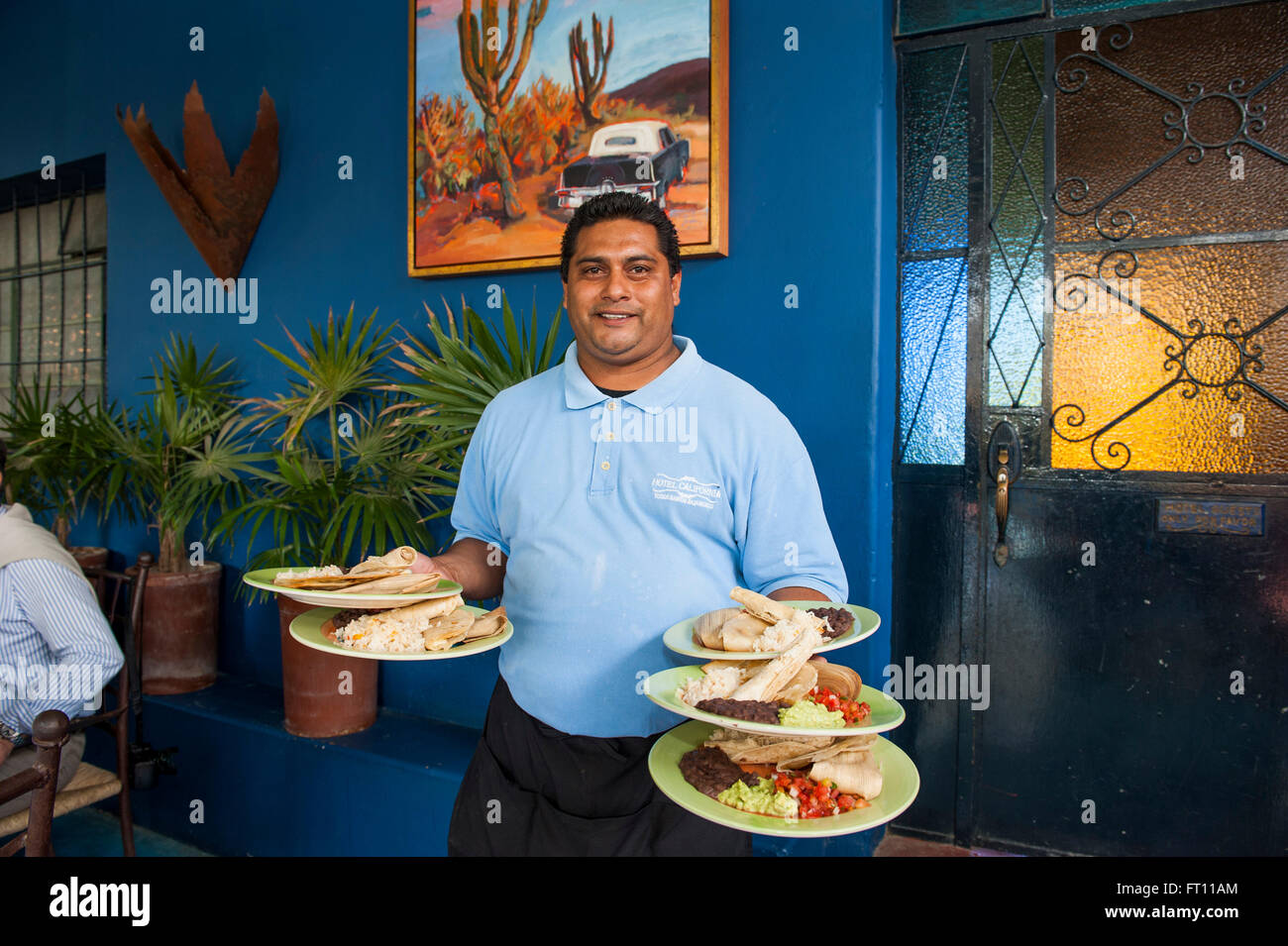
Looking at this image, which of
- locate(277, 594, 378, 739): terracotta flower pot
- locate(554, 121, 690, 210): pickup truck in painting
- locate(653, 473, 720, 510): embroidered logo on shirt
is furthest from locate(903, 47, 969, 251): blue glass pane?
locate(277, 594, 378, 739): terracotta flower pot

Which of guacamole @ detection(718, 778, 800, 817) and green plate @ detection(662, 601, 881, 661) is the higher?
green plate @ detection(662, 601, 881, 661)

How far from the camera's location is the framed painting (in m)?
2.79

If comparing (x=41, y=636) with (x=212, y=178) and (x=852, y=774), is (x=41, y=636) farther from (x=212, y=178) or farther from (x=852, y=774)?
(x=212, y=178)

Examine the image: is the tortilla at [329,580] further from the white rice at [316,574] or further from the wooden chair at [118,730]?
the wooden chair at [118,730]

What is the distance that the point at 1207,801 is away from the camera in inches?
99.6

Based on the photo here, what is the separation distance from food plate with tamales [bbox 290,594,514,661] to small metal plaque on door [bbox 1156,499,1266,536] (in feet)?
6.87

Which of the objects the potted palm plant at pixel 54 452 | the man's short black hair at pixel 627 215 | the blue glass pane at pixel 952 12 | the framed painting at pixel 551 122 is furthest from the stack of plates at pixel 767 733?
the potted palm plant at pixel 54 452

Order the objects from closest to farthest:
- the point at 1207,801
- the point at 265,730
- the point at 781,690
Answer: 1. the point at 781,690
2. the point at 1207,801
3. the point at 265,730

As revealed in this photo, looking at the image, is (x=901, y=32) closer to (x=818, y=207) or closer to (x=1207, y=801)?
(x=818, y=207)

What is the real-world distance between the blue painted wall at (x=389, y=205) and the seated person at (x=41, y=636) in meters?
1.37

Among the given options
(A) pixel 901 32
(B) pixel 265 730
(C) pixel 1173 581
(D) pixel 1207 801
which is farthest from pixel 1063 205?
(B) pixel 265 730

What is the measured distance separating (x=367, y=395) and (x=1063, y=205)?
2733mm

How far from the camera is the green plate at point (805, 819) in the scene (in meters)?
1.17

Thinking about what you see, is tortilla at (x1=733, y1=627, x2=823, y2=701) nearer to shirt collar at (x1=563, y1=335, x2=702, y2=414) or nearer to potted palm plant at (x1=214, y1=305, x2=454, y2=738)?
shirt collar at (x1=563, y1=335, x2=702, y2=414)
